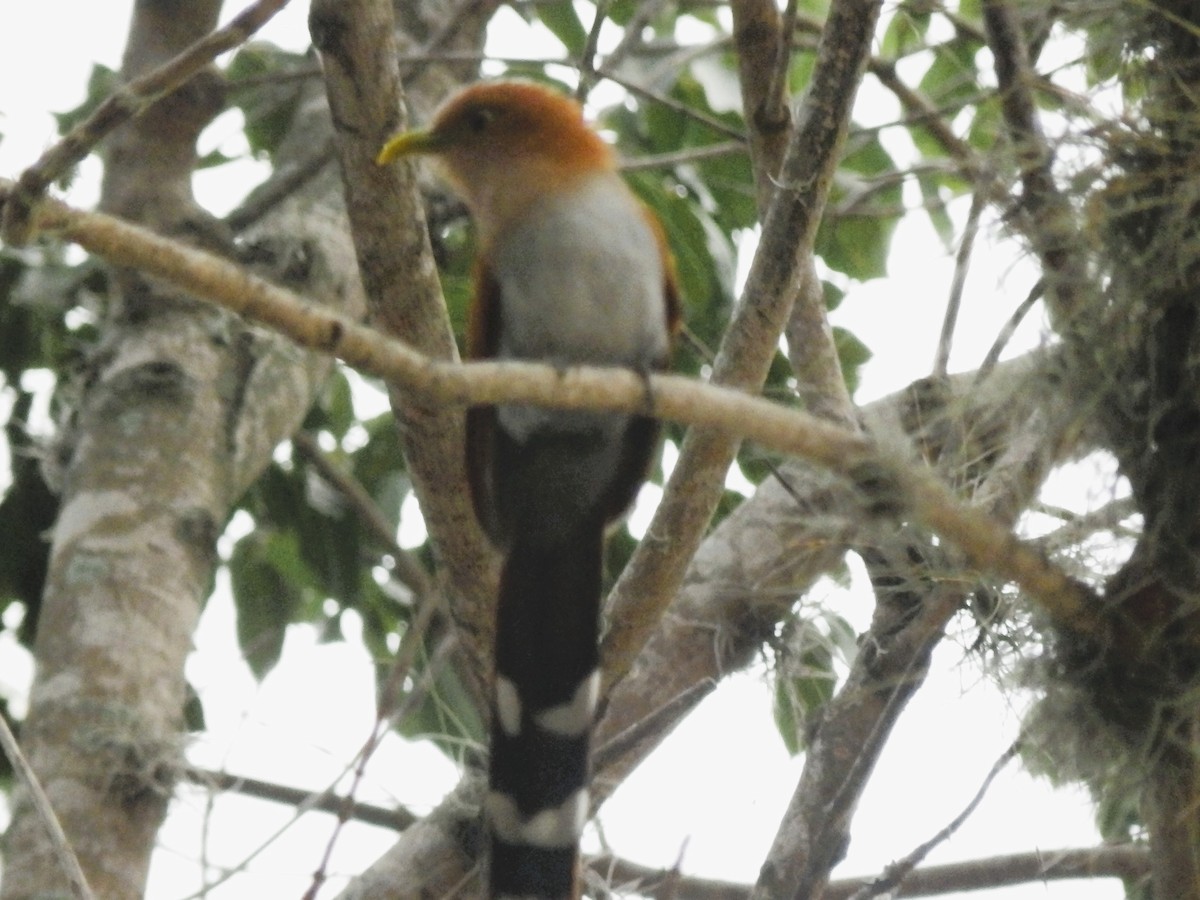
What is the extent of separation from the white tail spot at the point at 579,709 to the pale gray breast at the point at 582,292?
22.6 inches

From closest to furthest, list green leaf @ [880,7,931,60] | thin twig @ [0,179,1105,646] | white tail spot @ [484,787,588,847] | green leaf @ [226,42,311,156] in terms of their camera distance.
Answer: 1. thin twig @ [0,179,1105,646]
2. white tail spot @ [484,787,588,847]
3. green leaf @ [880,7,931,60]
4. green leaf @ [226,42,311,156]

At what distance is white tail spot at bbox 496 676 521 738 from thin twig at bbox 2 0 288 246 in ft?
3.93

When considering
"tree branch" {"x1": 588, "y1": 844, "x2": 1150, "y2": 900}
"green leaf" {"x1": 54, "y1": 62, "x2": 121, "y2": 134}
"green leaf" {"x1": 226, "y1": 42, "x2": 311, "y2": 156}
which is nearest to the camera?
"tree branch" {"x1": 588, "y1": 844, "x2": 1150, "y2": 900}

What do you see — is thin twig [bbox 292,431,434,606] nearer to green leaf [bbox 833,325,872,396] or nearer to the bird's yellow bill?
green leaf [bbox 833,325,872,396]

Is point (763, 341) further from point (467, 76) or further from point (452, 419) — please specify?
point (467, 76)

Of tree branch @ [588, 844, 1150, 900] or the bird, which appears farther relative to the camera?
tree branch @ [588, 844, 1150, 900]

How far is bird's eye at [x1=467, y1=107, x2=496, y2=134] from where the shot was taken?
129 inches

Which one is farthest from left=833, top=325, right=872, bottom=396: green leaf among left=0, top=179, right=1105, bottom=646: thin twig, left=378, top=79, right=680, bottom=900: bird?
left=0, top=179, right=1105, bottom=646: thin twig

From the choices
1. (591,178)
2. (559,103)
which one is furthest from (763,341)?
(559,103)

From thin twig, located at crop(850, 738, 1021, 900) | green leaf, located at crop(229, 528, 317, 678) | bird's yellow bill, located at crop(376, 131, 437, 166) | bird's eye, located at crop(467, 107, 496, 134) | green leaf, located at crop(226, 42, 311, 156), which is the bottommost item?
thin twig, located at crop(850, 738, 1021, 900)

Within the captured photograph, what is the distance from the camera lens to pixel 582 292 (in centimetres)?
296

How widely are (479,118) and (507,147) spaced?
0.09 m

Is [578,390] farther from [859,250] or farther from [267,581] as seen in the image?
[267,581]

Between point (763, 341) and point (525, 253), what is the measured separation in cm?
62
